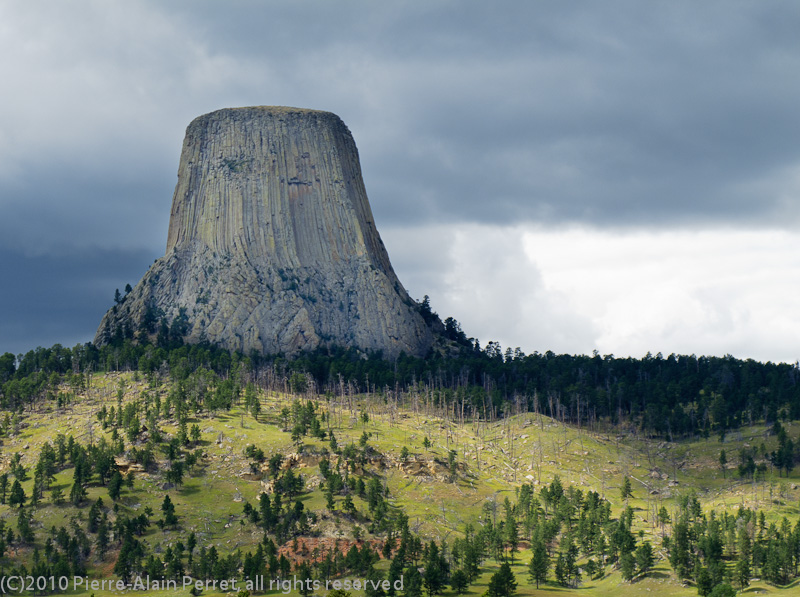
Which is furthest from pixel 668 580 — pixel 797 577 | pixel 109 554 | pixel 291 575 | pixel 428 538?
pixel 109 554

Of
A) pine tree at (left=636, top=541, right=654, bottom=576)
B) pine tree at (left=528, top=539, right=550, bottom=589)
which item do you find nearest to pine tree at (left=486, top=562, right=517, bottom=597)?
pine tree at (left=528, top=539, right=550, bottom=589)

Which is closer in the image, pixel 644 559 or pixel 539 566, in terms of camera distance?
pixel 539 566

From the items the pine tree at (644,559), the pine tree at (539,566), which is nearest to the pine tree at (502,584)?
the pine tree at (539,566)

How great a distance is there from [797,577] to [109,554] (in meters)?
121

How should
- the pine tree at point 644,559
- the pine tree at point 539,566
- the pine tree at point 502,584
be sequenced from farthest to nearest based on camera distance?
the pine tree at point 644,559 → the pine tree at point 539,566 → the pine tree at point 502,584

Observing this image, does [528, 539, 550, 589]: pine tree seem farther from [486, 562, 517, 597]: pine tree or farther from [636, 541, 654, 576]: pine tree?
[636, 541, 654, 576]: pine tree

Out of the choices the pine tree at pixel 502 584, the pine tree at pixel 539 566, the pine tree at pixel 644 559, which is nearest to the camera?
the pine tree at pixel 502 584

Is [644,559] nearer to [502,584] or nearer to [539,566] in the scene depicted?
[539,566]

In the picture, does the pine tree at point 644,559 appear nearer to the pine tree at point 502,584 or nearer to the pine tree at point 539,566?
the pine tree at point 539,566

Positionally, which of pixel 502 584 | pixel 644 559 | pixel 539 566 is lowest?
pixel 502 584

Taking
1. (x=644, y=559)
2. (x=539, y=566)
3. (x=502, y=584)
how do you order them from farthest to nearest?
(x=644, y=559) → (x=539, y=566) → (x=502, y=584)

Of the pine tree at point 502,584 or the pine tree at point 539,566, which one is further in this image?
the pine tree at point 539,566

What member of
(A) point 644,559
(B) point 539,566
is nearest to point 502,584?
(B) point 539,566

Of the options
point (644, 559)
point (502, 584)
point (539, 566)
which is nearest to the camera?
point (502, 584)
